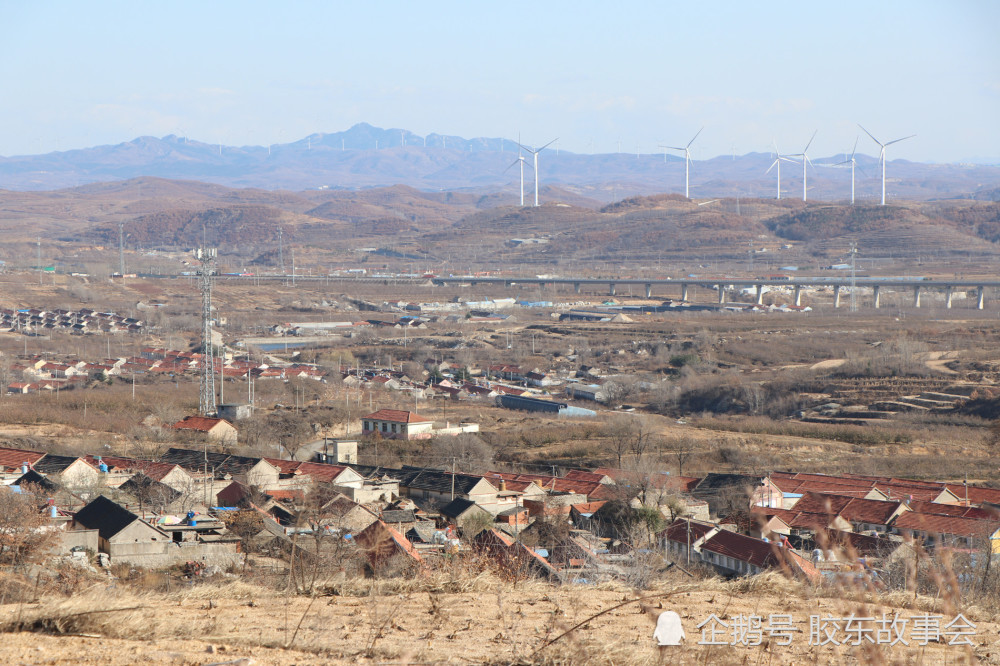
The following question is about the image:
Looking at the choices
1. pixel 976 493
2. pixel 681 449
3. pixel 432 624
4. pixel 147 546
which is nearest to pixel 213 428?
pixel 681 449

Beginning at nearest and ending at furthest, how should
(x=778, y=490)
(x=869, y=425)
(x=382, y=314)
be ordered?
1. (x=778, y=490)
2. (x=869, y=425)
3. (x=382, y=314)

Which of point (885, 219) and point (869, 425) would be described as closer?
point (869, 425)

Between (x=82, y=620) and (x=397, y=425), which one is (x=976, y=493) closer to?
(x=397, y=425)

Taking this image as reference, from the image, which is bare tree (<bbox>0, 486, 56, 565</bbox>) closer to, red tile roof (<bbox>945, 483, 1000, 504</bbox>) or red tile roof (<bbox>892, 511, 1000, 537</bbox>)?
red tile roof (<bbox>892, 511, 1000, 537</bbox>)

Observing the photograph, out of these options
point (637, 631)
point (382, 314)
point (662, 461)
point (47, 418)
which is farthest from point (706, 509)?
point (382, 314)

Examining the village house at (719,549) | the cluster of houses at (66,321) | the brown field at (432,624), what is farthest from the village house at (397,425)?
the cluster of houses at (66,321)

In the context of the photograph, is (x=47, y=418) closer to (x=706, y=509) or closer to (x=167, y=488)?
(x=167, y=488)

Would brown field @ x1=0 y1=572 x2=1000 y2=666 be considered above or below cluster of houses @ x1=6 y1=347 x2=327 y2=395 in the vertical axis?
above

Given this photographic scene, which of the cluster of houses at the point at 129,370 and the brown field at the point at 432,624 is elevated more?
the brown field at the point at 432,624

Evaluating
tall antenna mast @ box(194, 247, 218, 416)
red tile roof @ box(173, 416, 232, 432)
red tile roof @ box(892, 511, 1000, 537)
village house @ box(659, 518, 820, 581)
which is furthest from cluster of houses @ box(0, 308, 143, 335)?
red tile roof @ box(892, 511, 1000, 537)

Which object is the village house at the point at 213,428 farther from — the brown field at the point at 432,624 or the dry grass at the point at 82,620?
the dry grass at the point at 82,620

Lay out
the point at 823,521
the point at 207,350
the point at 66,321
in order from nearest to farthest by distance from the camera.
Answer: the point at 823,521
the point at 207,350
the point at 66,321
